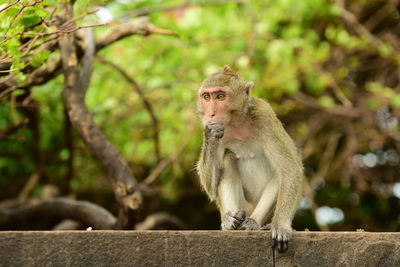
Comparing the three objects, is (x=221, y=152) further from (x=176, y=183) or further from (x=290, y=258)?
(x=176, y=183)

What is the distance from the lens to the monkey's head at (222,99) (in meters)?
6.51

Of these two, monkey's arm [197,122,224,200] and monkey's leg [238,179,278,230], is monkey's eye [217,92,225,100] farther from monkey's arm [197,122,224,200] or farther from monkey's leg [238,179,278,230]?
monkey's leg [238,179,278,230]

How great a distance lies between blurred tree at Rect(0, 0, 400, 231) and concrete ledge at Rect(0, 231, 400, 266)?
504cm

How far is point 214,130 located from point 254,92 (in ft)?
15.0

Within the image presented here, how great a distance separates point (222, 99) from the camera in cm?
654

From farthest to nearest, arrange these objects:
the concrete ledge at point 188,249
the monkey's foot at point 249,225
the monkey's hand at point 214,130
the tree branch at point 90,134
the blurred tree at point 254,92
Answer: the blurred tree at point 254,92, the tree branch at point 90,134, the monkey's hand at point 214,130, the monkey's foot at point 249,225, the concrete ledge at point 188,249

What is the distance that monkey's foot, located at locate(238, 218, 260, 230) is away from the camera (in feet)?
20.0

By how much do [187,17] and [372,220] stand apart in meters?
5.11

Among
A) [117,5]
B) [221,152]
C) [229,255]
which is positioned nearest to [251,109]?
[221,152]

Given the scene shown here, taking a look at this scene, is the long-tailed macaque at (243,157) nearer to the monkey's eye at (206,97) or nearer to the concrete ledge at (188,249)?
the monkey's eye at (206,97)

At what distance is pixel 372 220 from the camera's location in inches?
515

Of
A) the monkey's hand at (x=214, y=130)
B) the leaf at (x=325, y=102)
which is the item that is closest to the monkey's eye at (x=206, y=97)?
the monkey's hand at (x=214, y=130)

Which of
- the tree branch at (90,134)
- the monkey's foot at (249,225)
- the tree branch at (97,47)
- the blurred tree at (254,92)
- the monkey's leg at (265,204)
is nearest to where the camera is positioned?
the monkey's foot at (249,225)

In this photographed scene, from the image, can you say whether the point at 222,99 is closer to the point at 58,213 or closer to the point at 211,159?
the point at 211,159
